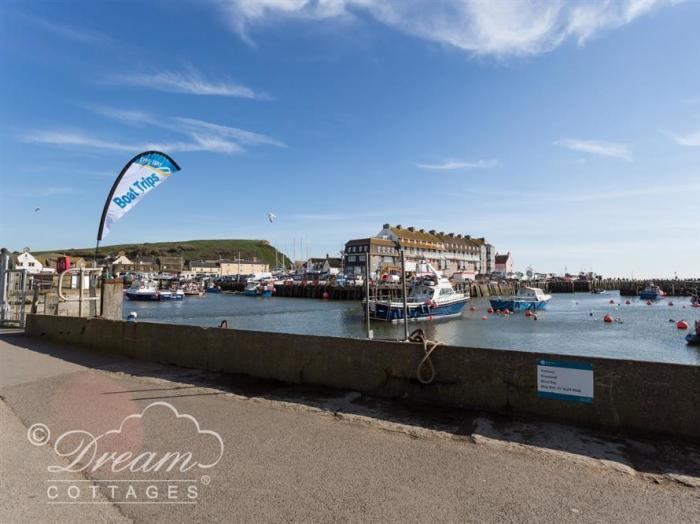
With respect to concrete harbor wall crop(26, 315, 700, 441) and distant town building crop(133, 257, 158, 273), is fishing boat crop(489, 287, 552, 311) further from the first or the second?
distant town building crop(133, 257, 158, 273)

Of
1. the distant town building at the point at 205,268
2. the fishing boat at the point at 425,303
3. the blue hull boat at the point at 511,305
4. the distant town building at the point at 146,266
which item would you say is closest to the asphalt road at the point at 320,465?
the fishing boat at the point at 425,303

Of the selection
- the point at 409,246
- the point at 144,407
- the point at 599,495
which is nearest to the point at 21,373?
the point at 144,407

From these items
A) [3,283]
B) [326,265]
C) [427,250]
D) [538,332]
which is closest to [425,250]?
[427,250]

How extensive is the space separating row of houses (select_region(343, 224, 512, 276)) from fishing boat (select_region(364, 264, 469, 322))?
4100 centimetres

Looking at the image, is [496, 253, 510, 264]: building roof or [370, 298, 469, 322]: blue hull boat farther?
[496, 253, 510, 264]: building roof

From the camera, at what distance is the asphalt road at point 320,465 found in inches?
145

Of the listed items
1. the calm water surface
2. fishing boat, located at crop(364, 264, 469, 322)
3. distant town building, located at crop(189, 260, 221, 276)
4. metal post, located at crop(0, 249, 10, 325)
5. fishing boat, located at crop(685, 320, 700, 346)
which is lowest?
the calm water surface

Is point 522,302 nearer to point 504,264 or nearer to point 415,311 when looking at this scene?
point 415,311

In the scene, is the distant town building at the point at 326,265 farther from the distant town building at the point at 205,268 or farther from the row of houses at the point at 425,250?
the distant town building at the point at 205,268

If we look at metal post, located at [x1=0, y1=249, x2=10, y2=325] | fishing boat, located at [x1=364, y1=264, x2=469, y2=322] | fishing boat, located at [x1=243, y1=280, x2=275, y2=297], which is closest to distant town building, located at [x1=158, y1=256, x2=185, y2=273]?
fishing boat, located at [x1=243, y1=280, x2=275, y2=297]
